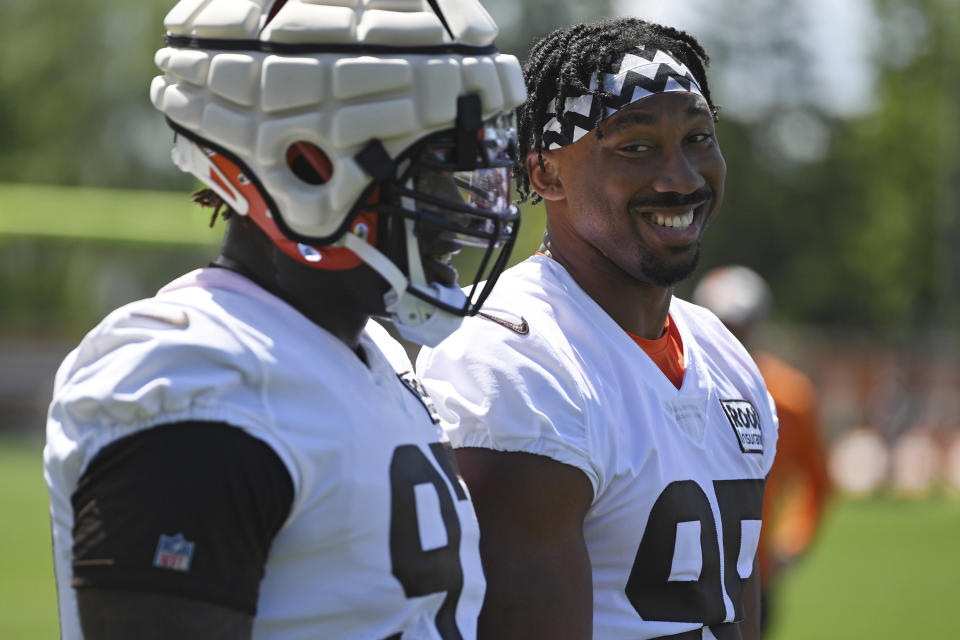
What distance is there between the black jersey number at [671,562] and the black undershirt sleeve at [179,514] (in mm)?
981

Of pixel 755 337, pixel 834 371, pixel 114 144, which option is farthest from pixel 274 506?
pixel 114 144

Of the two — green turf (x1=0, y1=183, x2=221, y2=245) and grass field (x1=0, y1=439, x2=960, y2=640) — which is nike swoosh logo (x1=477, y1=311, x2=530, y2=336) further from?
green turf (x1=0, y1=183, x2=221, y2=245)

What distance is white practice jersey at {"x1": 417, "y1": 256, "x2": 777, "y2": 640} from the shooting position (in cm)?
231

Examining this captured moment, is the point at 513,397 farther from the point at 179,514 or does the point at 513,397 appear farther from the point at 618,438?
the point at 179,514

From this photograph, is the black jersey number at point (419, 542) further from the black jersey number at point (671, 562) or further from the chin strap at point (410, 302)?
the black jersey number at point (671, 562)

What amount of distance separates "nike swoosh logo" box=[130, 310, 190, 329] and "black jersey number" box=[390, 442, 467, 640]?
13.4 inches

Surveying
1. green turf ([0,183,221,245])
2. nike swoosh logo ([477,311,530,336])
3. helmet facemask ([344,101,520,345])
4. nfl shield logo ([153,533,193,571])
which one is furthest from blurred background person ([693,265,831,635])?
green turf ([0,183,221,245])

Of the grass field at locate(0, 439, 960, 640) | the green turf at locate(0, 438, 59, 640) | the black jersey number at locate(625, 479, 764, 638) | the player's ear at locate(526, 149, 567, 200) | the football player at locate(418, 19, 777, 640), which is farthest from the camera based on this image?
the grass field at locate(0, 439, 960, 640)

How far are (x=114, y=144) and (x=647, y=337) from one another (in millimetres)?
37140

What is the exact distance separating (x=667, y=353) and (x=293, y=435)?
48.6 inches

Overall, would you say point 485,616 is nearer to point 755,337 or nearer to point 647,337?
point 647,337

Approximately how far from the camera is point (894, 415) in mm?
18094

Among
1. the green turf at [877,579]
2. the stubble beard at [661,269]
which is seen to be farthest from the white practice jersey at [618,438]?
the green turf at [877,579]

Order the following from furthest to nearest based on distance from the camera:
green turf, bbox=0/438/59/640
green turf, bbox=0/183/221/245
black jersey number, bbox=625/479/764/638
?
1. green turf, bbox=0/183/221/245
2. green turf, bbox=0/438/59/640
3. black jersey number, bbox=625/479/764/638
